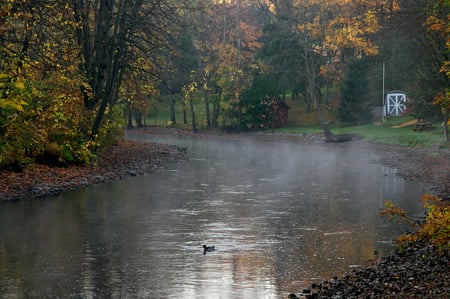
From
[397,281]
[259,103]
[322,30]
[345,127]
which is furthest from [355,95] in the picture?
[397,281]

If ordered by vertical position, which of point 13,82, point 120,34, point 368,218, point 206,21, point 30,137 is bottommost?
point 368,218

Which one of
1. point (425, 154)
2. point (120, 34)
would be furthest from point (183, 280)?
point (425, 154)

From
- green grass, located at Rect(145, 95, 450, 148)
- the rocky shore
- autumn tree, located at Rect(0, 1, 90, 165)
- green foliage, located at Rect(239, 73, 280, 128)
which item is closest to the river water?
the rocky shore

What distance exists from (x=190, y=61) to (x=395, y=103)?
24.0 metres

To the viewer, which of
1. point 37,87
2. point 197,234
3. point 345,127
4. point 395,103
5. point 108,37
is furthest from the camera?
point 395,103

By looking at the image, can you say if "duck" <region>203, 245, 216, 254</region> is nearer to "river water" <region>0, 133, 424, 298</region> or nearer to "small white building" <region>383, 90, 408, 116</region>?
"river water" <region>0, 133, 424, 298</region>

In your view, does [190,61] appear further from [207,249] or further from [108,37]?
[207,249]

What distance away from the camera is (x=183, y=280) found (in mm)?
16375

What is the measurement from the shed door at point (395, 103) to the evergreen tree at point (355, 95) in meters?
5.06

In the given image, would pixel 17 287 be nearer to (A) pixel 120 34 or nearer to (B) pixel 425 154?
(A) pixel 120 34

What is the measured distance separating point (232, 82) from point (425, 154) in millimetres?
36188

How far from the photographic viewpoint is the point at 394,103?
266 ft

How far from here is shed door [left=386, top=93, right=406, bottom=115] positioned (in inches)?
3167

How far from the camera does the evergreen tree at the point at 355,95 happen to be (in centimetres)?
7406
